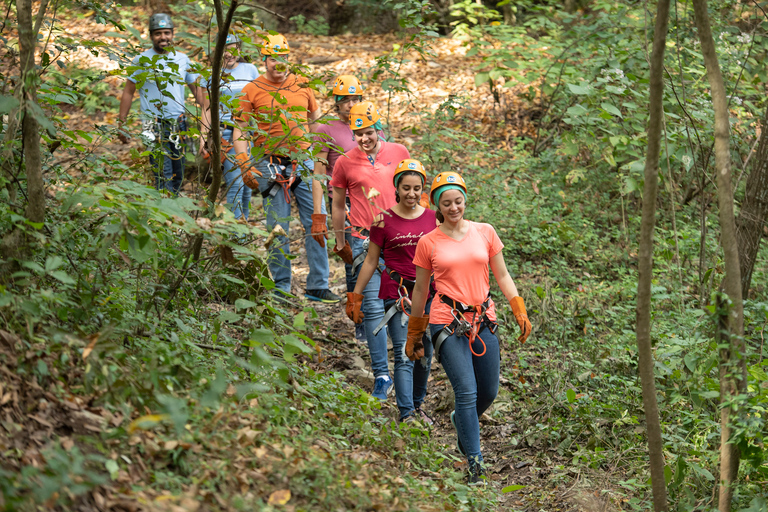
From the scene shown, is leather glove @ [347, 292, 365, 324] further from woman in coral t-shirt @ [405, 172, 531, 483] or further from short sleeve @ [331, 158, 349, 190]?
short sleeve @ [331, 158, 349, 190]

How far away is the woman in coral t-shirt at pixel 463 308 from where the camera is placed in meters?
4.65

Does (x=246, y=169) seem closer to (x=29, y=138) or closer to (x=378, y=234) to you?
(x=29, y=138)

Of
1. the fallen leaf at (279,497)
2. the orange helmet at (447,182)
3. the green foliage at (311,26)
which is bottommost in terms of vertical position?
the fallen leaf at (279,497)

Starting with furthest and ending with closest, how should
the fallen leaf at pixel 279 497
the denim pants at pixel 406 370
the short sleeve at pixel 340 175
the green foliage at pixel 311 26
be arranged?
the green foliage at pixel 311 26 → the short sleeve at pixel 340 175 → the denim pants at pixel 406 370 → the fallen leaf at pixel 279 497

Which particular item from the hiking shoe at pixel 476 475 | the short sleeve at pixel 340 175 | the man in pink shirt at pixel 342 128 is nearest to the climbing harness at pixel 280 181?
the man in pink shirt at pixel 342 128

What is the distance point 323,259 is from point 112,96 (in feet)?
27.3

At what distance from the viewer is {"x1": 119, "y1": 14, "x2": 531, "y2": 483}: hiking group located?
4613 mm

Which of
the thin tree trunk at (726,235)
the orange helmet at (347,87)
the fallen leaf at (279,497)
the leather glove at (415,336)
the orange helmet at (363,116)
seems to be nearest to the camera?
the fallen leaf at (279,497)

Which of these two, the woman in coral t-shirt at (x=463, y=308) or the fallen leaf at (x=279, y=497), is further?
the woman in coral t-shirt at (x=463, y=308)

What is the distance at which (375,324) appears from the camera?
5859 millimetres

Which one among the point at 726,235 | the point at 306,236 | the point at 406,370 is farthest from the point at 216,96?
the point at 306,236

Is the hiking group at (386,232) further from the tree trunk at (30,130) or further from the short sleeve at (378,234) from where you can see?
the tree trunk at (30,130)

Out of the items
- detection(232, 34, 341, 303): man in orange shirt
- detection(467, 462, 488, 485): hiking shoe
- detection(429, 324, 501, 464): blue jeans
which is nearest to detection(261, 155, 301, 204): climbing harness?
detection(232, 34, 341, 303): man in orange shirt

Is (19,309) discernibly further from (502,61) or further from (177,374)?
(502,61)
